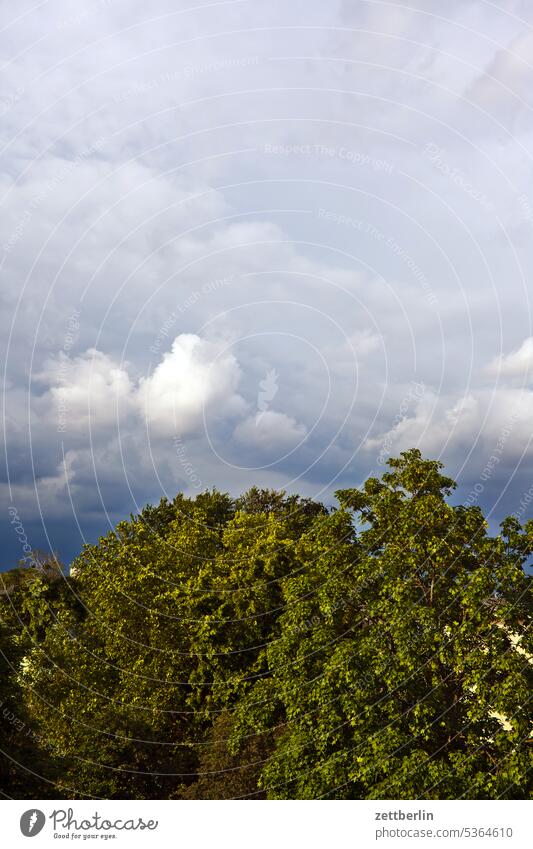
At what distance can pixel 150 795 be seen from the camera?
2897cm

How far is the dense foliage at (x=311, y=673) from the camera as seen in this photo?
892 inches

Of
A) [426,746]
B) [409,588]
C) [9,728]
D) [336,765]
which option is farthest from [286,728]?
[9,728]

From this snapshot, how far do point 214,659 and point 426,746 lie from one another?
13.1 metres
